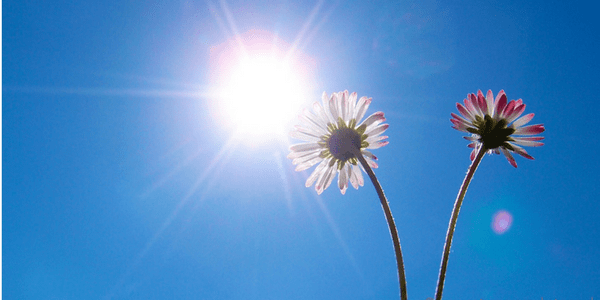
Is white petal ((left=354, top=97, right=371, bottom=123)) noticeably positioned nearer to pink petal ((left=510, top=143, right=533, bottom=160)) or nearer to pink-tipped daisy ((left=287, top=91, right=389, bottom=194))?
pink-tipped daisy ((left=287, top=91, right=389, bottom=194))

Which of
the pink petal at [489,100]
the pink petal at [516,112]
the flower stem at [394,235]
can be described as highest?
the pink petal at [489,100]

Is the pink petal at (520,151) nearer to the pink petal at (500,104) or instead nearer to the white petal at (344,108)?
the pink petal at (500,104)

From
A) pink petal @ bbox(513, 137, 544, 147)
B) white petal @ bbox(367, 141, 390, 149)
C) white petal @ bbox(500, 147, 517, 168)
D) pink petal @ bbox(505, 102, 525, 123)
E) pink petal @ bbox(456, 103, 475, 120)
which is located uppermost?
pink petal @ bbox(456, 103, 475, 120)

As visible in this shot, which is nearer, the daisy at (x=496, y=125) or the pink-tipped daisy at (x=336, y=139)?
the daisy at (x=496, y=125)

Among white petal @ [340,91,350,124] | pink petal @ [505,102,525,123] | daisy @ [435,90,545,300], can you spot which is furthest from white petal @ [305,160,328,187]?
pink petal @ [505,102,525,123]

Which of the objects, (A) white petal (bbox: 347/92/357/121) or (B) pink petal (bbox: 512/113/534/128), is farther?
(A) white petal (bbox: 347/92/357/121)

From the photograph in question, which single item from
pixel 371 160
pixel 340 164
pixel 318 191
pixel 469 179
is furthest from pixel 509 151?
pixel 318 191

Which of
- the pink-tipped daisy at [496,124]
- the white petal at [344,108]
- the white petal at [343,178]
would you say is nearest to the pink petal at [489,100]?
Result: the pink-tipped daisy at [496,124]

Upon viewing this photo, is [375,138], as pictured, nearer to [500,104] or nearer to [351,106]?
[351,106]
